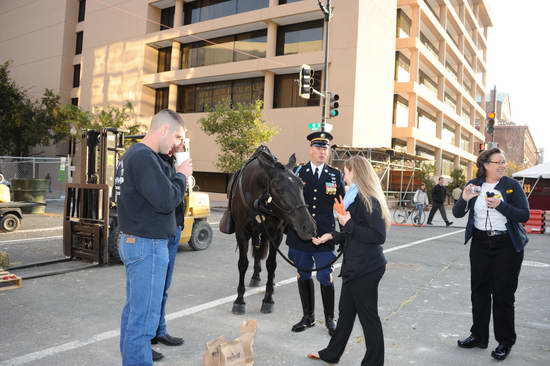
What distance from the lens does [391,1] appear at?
30016mm

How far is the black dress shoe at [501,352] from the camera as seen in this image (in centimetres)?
416

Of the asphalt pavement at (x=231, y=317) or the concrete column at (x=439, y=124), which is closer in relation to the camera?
the asphalt pavement at (x=231, y=317)

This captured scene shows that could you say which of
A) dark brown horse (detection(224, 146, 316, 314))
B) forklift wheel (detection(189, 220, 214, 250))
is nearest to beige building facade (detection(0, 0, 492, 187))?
forklift wheel (detection(189, 220, 214, 250))

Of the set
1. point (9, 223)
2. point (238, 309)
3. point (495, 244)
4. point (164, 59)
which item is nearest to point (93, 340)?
point (238, 309)

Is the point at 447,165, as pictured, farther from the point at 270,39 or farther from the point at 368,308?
the point at 368,308

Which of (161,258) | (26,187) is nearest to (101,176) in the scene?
(161,258)

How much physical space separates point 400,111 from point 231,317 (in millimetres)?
31655

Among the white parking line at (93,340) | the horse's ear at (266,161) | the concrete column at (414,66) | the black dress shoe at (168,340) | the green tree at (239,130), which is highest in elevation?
the concrete column at (414,66)

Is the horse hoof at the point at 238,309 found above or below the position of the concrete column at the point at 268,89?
below

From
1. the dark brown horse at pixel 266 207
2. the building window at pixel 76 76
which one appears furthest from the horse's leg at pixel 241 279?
the building window at pixel 76 76

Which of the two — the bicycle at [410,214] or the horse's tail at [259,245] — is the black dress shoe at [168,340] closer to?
the horse's tail at [259,245]

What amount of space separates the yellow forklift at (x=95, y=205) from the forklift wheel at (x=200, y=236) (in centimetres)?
179

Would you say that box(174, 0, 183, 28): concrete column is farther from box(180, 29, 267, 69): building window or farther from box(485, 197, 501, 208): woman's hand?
box(485, 197, 501, 208): woman's hand

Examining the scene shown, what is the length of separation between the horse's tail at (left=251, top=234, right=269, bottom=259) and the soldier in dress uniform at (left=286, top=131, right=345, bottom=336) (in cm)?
116
